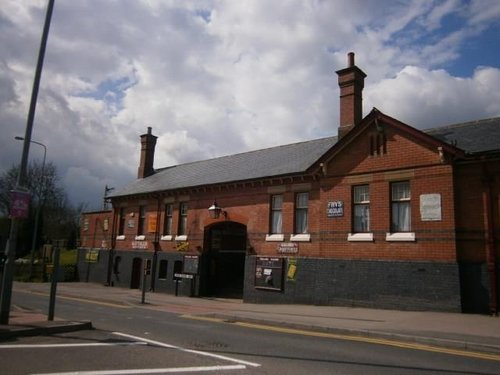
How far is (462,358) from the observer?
9172mm

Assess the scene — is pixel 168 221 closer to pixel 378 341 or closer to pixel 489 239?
pixel 489 239

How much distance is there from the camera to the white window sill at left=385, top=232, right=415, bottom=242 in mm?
17594

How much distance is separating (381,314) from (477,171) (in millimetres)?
6106

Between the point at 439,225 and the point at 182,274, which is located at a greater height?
the point at 439,225

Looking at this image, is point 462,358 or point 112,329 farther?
point 112,329

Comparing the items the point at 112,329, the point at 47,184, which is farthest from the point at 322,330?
Answer: the point at 47,184

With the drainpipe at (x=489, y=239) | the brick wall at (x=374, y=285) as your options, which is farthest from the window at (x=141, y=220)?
the drainpipe at (x=489, y=239)

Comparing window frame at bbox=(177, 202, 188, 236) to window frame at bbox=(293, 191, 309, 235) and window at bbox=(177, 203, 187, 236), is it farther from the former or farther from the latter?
window frame at bbox=(293, 191, 309, 235)

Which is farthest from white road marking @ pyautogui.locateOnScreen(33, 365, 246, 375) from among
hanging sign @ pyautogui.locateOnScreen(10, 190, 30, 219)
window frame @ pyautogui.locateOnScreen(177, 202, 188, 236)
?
window frame @ pyautogui.locateOnScreen(177, 202, 188, 236)

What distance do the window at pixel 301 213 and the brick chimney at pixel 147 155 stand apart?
57.7ft

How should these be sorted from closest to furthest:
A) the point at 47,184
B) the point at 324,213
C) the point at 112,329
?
the point at 112,329, the point at 324,213, the point at 47,184

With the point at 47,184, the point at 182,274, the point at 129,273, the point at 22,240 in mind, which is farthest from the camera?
the point at 47,184

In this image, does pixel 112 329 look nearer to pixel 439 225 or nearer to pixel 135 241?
pixel 439 225

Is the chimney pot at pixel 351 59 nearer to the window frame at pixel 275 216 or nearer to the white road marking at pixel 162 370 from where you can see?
the window frame at pixel 275 216
